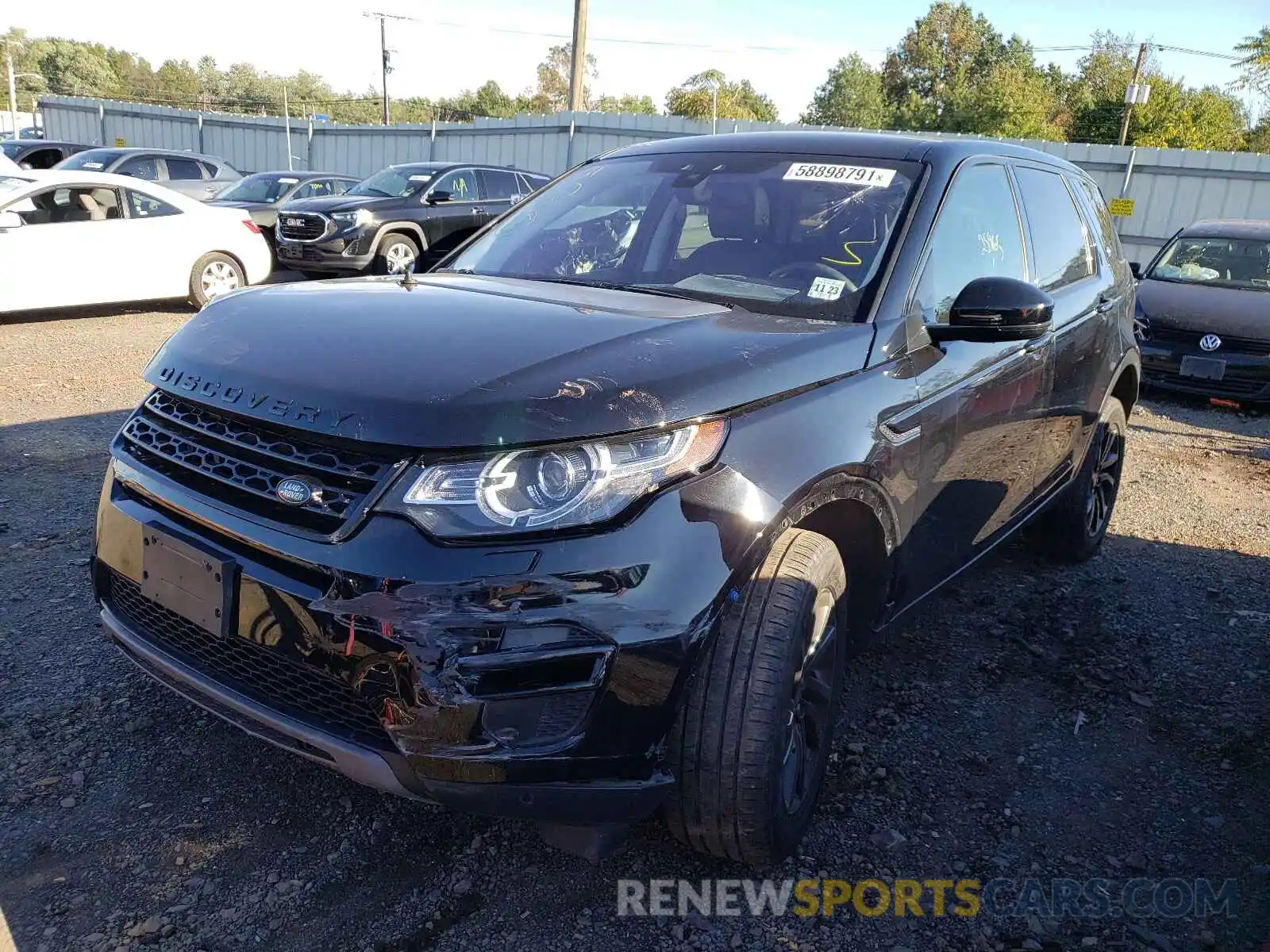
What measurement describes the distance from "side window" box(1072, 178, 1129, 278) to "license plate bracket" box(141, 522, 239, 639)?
3990 millimetres

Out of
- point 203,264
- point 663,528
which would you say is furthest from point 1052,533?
point 203,264

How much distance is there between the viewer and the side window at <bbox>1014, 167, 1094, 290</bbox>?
3.67m

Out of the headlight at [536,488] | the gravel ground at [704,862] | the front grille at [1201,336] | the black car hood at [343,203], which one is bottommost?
the gravel ground at [704,862]

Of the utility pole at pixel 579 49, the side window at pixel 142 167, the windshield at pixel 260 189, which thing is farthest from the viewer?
the utility pole at pixel 579 49

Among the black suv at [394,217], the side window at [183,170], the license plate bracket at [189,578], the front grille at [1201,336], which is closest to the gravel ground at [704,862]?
the license plate bracket at [189,578]

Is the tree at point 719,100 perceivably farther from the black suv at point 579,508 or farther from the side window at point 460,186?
the black suv at point 579,508

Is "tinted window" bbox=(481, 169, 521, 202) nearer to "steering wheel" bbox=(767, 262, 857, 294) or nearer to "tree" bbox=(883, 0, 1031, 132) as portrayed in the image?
"steering wheel" bbox=(767, 262, 857, 294)

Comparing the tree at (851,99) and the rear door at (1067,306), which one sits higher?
the tree at (851,99)

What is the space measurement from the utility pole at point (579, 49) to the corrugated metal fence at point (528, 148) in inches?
29.8

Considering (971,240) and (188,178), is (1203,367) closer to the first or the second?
(971,240)

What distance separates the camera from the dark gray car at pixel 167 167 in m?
15.2

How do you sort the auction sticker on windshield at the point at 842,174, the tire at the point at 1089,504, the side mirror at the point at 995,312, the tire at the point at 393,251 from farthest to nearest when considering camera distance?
the tire at the point at 393,251, the tire at the point at 1089,504, the auction sticker on windshield at the point at 842,174, the side mirror at the point at 995,312

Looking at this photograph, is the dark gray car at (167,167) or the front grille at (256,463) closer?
the front grille at (256,463)

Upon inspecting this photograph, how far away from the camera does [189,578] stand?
209 centimetres
